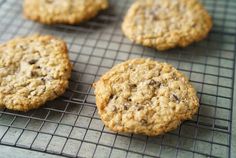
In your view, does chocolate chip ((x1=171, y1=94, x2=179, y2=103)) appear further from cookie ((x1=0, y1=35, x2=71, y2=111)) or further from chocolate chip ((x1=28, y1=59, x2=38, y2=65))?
chocolate chip ((x1=28, y1=59, x2=38, y2=65))

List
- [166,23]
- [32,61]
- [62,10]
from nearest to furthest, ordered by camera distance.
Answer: [32,61] < [166,23] < [62,10]

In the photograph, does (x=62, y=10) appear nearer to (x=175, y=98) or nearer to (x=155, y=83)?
(x=155, y=83)

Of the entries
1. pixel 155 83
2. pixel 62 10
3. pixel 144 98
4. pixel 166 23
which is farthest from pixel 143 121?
pixel 62 10

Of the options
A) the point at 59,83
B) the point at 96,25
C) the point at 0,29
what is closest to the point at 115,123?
the point at 59,83

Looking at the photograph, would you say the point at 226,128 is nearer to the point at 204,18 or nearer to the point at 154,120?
the point at 154,120

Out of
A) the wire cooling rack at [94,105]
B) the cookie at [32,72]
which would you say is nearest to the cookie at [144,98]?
the wire cooling rack at [94,105]

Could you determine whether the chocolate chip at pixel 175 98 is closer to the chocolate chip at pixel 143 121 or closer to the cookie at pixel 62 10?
the chocolate chip at pixel 143 121
